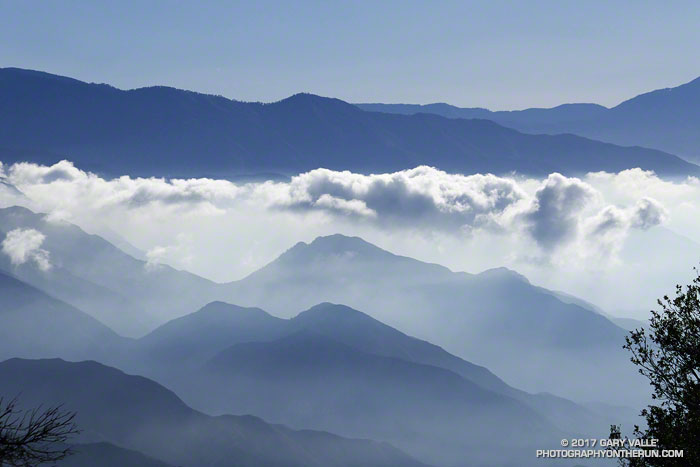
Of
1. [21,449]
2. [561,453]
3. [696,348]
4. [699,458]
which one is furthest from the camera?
[561,453]

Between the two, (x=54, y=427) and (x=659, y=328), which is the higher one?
(x=659, y=328)

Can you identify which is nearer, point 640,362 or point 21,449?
point 21,449

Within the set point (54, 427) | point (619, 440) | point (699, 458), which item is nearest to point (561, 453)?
point (619, 440)

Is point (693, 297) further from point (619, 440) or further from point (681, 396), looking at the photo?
point (619, 440)

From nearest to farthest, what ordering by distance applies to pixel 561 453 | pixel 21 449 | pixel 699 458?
pixel 21 449 → pixel 699 458 → pixel 561 453

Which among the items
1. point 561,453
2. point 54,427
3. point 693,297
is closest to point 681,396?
point 693,297

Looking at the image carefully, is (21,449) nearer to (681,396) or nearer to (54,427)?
(54,427)

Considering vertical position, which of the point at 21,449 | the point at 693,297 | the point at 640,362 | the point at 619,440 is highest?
the point at 693,297
